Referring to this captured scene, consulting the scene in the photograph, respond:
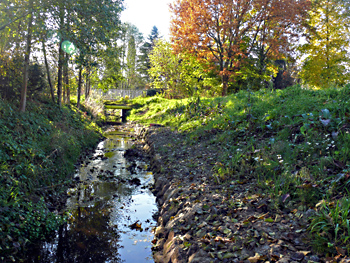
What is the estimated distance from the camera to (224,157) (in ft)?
17.4

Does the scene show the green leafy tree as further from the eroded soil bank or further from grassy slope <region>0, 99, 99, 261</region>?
the eroded soil bank

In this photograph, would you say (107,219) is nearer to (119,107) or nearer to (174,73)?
(119,107)

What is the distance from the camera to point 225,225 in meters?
3.16

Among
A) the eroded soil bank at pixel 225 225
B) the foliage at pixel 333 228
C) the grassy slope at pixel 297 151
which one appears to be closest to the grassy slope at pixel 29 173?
the eroded soil bank at pixel 225 225

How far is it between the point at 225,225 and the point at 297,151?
6.49 feet

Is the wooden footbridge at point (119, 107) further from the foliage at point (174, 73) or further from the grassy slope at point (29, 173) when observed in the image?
the grassy slope at point (29, 173)

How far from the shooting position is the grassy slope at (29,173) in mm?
3633

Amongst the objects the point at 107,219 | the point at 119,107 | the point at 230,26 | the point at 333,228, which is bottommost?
the point at 107,219

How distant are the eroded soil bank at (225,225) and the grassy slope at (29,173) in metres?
1.95

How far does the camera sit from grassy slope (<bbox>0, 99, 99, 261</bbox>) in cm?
Answer: 363

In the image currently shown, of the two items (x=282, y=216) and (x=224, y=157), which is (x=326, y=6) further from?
(x=282, y=216)

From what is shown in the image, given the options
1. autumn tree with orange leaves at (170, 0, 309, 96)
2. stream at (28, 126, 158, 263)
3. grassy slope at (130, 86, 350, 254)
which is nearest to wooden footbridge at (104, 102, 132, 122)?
A: autumn tree with orange leaves at (170, 0, 309, 96)

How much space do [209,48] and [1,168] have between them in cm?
1167

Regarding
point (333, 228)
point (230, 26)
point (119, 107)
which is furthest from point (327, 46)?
point (333, 228)
